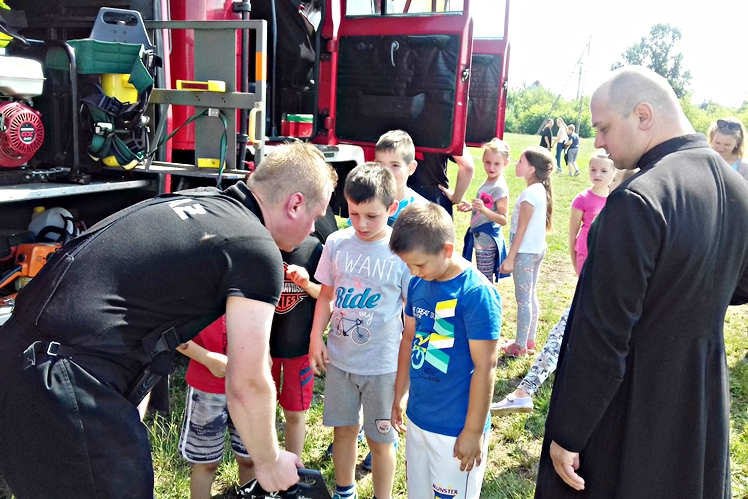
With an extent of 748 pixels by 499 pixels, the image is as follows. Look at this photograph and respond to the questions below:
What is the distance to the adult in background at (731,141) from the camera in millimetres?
4352

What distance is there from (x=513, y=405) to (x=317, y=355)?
150 cm

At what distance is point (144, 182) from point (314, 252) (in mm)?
1069

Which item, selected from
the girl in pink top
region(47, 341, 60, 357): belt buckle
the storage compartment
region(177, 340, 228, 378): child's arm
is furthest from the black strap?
the girl in pink top

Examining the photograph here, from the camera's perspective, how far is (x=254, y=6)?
4754 mm

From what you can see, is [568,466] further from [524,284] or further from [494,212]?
[494,212]

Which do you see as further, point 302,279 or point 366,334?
point 302,279

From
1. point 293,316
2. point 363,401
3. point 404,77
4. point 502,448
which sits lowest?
point 502,448

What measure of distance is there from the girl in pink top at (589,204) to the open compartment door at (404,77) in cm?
117

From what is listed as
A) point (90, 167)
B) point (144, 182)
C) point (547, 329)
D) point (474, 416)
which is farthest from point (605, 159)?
point (90, 167)

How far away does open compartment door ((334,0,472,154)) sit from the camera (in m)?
4.69

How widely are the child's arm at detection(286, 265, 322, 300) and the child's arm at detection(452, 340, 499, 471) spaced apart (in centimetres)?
90

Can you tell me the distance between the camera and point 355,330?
2600 millimetres

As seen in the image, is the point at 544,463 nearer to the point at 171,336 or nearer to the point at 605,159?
the point at 171,336

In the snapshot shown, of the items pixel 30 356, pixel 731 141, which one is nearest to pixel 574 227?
pixel 731 141
